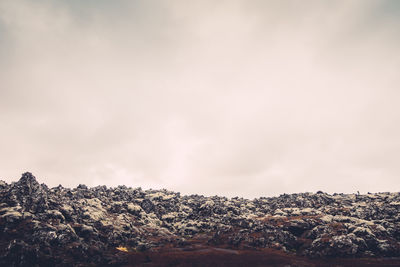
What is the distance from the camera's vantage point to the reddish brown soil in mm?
57500

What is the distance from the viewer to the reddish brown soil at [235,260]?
189 feet

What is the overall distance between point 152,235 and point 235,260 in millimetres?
45858

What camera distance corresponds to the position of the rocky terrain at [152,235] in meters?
57.2

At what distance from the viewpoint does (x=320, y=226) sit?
276ft

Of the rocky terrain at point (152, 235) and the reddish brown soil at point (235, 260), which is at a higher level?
the rocky terrain at point (152, 235)

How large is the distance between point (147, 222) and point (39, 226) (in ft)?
187

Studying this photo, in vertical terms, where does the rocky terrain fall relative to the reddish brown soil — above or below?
above

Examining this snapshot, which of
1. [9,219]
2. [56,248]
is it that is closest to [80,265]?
[56,248]

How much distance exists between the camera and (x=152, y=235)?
95.8m

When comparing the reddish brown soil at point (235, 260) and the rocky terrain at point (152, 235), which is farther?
the reddish brown soil at point (235, 260)

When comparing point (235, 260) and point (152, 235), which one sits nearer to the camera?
point (235, 260)

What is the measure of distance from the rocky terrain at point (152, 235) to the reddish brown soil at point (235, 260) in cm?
52

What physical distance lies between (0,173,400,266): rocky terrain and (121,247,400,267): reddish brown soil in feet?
1.72

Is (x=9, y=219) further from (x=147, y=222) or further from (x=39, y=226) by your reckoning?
(x=147, y=222)
